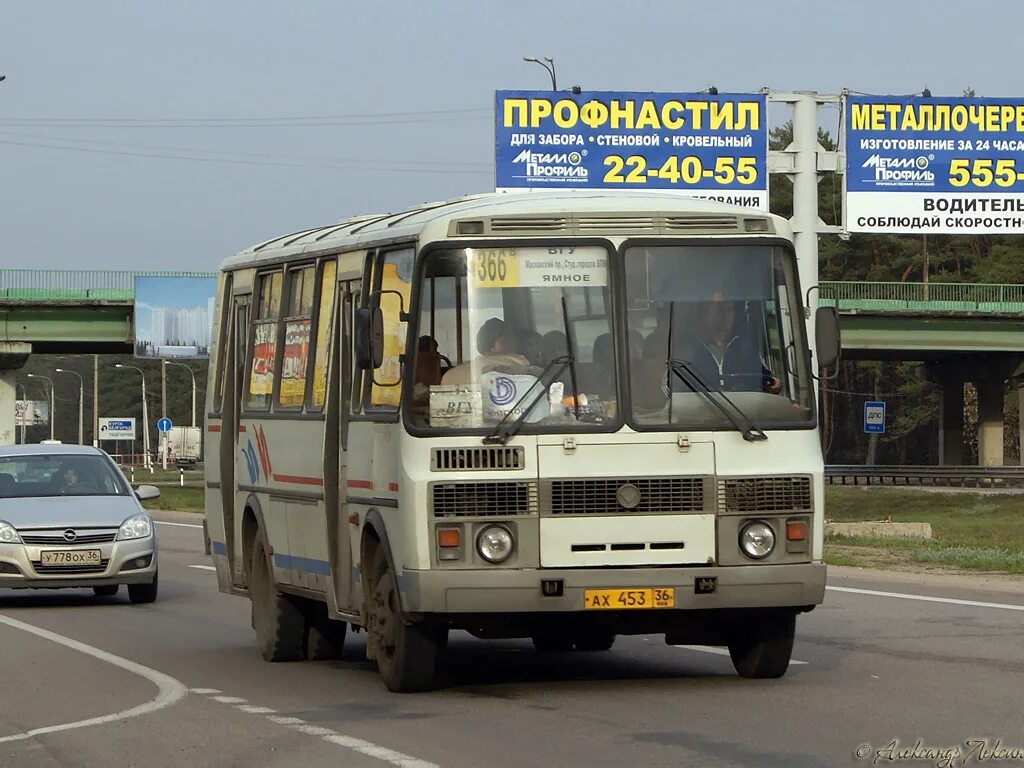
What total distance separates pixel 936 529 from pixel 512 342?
1126 inches

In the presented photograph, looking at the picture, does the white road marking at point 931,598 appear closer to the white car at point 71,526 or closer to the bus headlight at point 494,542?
the white car at point 71,526

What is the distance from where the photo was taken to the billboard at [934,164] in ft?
134

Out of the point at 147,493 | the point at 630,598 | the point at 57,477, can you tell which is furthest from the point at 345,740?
the point at 57,477

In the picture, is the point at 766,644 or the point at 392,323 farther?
the point at 766,644

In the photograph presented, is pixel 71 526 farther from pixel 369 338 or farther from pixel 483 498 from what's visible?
pixel 483 498

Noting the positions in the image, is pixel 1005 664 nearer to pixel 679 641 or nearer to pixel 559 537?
pixel 679 641

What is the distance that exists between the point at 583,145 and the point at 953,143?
740cm

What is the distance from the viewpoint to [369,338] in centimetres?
1165

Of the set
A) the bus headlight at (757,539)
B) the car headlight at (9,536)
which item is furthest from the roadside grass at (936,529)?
the bus headlight at (757,539)

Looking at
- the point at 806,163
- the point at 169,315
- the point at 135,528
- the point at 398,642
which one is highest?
the point at 806,163

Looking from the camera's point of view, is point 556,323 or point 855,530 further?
point 855,530

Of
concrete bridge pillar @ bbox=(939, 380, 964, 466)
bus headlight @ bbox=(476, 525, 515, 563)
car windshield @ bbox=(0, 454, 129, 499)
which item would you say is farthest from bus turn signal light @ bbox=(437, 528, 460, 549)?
concrete bridge pillar @ bbox=(939, 380, 964, 466)

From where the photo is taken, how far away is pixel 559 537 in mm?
11344

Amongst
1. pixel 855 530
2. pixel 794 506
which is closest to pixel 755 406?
pixel 794 506
